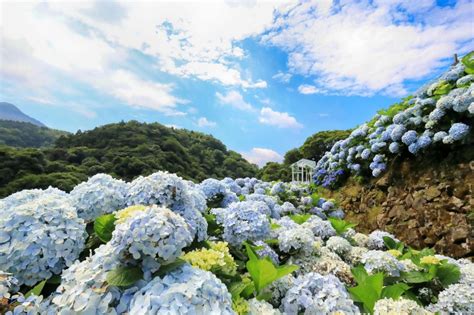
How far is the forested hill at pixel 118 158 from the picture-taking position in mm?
20547

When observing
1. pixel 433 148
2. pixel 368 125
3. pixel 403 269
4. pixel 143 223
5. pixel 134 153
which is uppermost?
pixel 134 153

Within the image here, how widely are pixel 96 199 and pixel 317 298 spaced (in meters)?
1.37

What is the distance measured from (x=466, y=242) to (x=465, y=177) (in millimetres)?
968

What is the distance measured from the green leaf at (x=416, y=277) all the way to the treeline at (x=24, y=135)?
41.8 metres

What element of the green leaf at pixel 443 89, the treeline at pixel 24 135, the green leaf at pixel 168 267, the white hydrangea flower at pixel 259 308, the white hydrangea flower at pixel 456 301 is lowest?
the white hydrangea flower at pixel 456 301

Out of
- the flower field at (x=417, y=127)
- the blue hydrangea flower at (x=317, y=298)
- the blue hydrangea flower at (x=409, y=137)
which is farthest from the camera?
the blue hydrangea flower at (x=409, y=137)

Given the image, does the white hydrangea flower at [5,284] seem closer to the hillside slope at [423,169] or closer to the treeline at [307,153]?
the hillside slope at [423,169]

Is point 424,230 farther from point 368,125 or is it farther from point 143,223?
point 143,223

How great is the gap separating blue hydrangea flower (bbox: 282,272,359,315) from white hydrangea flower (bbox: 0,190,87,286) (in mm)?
1111

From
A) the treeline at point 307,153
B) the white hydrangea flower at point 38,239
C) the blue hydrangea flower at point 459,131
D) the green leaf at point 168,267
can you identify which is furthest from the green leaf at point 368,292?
the treeline at point 307,153

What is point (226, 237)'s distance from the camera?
2.36 meters

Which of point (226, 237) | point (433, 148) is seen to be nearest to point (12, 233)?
point (226, 237)

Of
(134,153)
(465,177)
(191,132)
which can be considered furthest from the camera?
(191,132)

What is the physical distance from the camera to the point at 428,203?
18.0ft
